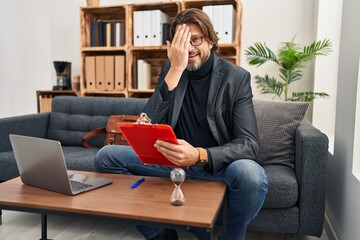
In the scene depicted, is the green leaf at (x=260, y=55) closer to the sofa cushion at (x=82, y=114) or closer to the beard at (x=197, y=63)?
the sofa cushion at (x=82, y=114)

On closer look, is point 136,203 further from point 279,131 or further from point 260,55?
point 260,55

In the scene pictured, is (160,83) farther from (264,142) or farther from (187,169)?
(264,142)

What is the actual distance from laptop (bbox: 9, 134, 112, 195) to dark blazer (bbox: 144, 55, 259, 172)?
17.4 inches

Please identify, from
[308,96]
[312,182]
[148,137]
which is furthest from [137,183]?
[308,96]

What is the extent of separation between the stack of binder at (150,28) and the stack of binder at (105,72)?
263mm

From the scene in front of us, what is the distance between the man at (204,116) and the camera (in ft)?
4.09

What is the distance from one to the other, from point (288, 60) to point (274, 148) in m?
1.01

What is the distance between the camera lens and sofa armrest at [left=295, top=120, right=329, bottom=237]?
1.53m

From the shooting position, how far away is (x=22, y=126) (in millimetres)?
2348

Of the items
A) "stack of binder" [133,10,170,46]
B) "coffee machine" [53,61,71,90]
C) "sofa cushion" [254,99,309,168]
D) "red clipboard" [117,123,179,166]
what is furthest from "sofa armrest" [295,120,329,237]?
"coffee machine" [53,61,71,90]

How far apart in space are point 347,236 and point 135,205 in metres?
1.04

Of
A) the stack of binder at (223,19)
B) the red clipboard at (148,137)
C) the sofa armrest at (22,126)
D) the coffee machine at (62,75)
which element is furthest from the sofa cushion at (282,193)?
the coffee machine at (62,75)

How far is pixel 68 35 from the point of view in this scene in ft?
11.5

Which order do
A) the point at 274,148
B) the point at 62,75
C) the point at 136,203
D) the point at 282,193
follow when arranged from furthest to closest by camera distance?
the point at 62,75
the point at 274,148
the point at 282,193
the point at 136,203
